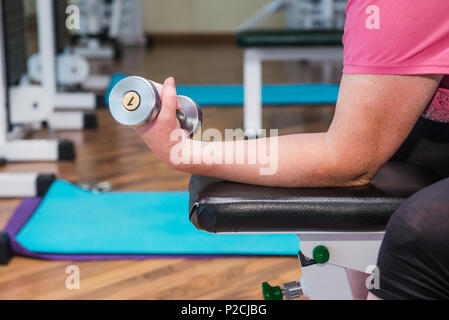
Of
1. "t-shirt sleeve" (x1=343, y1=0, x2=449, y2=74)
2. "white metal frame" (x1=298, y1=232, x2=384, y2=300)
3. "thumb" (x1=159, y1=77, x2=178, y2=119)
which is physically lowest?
"white metal frame" (x1=298, y1=232, x2=384, y2=300)

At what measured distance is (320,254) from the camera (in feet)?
2.72

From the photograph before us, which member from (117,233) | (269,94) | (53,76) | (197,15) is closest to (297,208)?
(117,233)

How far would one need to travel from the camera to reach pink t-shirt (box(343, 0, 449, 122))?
0.70 metres

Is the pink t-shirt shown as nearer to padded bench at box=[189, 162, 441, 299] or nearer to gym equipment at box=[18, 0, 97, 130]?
padded bench at box=[189, 162, 441, 299]

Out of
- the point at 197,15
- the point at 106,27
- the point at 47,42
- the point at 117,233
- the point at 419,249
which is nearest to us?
the point at 419,249

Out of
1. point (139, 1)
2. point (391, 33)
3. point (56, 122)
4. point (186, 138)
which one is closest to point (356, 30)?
point (391, 33)

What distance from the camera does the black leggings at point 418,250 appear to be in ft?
2.17

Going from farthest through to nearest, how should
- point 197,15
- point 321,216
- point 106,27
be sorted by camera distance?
point 197,15, point 106,27, point 321,216

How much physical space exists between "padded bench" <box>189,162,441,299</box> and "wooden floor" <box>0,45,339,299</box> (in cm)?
49

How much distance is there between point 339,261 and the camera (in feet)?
2.76

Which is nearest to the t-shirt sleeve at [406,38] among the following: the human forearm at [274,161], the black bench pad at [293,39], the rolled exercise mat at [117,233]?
the human forearm at [274,161]

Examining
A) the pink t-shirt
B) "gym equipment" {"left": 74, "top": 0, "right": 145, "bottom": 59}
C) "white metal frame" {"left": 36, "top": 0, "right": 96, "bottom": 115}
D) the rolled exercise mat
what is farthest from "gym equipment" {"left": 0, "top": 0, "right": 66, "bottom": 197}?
"gym equipment" {"left": 74, "top": 0, "right": 145, "bottom": 59}

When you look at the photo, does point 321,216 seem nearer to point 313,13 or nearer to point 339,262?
point 339,262

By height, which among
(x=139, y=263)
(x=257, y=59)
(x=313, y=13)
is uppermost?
(x=313, y=13)
